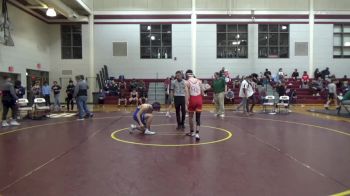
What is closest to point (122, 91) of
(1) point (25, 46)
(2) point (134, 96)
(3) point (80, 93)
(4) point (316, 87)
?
(2) point (134, 96)

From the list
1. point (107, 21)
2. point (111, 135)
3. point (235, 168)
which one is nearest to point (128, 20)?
point (107, 21)

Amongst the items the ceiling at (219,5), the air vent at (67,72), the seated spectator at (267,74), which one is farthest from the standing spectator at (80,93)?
the seated spectator at (267,74)

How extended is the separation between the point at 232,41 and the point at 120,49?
31.5 feet

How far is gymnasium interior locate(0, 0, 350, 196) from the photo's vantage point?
227 inches

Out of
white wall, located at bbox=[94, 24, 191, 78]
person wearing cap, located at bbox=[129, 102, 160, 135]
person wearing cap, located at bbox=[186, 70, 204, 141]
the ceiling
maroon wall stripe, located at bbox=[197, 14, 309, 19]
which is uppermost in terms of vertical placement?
the ceiling

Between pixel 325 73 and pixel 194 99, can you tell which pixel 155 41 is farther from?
pixel 194 99

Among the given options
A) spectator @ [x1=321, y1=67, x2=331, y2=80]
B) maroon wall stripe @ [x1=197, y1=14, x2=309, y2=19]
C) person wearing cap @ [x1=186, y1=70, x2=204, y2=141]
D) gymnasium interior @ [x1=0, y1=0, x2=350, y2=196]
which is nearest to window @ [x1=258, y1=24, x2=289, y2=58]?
gymnasium interior @ [x1=0, y1=0, x2=350, y2=196]

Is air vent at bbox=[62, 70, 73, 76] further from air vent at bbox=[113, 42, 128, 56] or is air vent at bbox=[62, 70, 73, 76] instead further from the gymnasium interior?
air vent at bbox=[113, 42, 128, 56]

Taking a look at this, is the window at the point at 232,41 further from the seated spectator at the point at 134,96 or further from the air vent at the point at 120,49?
the seated spectator at the point at 134,96

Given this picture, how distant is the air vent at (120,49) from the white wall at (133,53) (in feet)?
0.88

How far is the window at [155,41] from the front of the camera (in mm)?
29656

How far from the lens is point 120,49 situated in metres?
29.5

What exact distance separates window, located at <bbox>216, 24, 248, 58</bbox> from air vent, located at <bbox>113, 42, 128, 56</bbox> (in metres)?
7.85

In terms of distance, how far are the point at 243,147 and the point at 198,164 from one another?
6.99 ft
